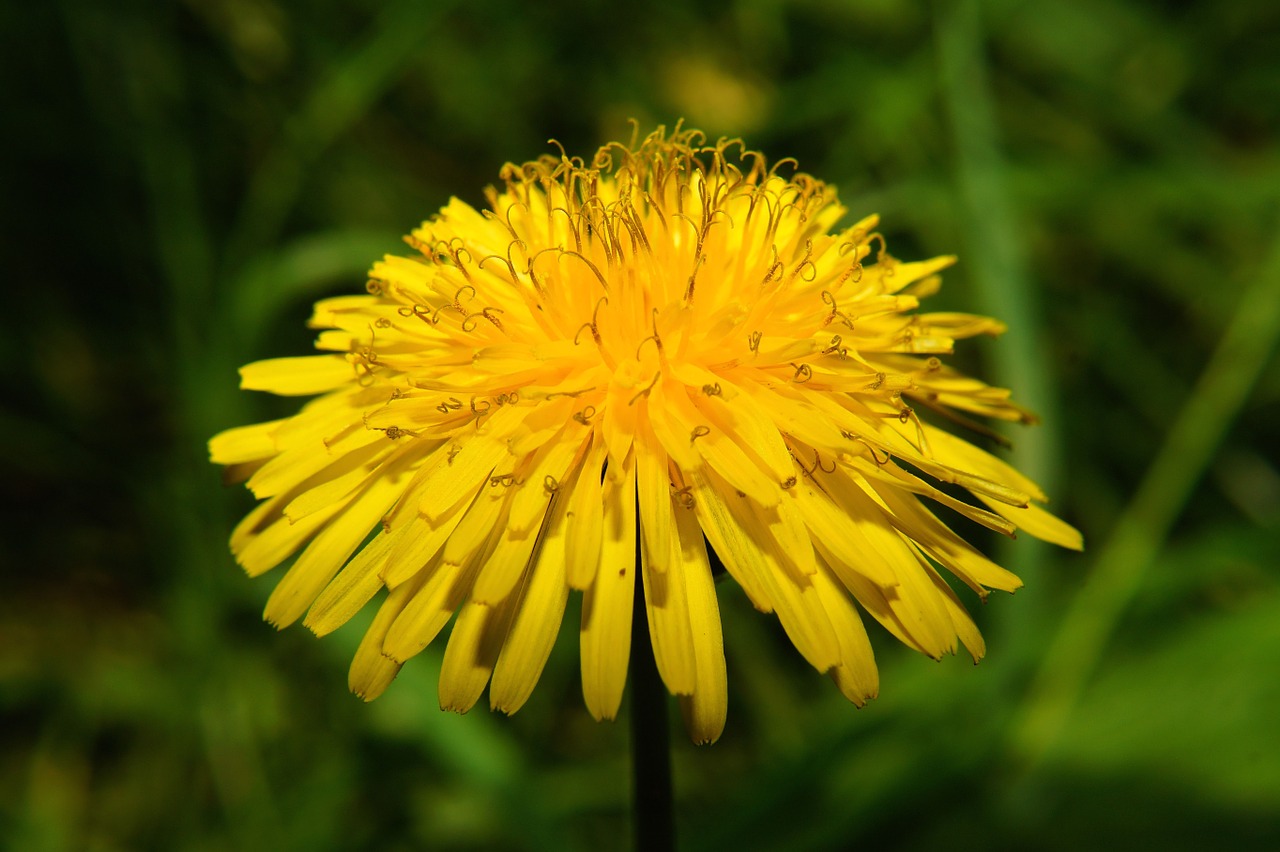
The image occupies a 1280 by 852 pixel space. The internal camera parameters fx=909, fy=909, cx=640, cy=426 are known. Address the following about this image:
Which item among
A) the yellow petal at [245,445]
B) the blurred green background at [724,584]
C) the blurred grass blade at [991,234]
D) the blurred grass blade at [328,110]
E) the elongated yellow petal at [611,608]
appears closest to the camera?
the elongated yellow petal at [611,608]

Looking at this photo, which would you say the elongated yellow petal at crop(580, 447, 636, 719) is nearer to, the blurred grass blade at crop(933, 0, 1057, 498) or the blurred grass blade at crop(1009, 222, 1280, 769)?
the blurred grass blade at crop(933, 0, 1057, 498)

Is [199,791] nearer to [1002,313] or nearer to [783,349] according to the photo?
[783,349]

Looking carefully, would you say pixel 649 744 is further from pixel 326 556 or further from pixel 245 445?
pixel 245 445

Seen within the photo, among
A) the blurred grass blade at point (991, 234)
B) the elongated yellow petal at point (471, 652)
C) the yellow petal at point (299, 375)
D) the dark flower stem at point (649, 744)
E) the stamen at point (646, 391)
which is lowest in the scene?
the dark flower stem at point (649, 744)

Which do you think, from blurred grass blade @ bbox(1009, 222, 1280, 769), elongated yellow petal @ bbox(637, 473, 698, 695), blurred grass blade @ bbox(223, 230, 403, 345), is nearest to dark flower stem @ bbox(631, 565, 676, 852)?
elongated yellow petal @ bbox(637, 473, 698, 695)

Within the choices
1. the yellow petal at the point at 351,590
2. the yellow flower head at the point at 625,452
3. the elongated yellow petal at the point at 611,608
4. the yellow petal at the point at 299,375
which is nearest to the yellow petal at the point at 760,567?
the yellow flower head at the point at 625,452

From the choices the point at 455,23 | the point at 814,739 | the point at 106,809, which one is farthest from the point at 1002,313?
the point at 106,809

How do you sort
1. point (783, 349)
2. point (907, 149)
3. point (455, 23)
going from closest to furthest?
point (783, 349), point (907, 149), point (455, 23)

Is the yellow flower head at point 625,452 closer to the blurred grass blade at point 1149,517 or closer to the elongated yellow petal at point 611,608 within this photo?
the elongated yellow petal at point 611,608
